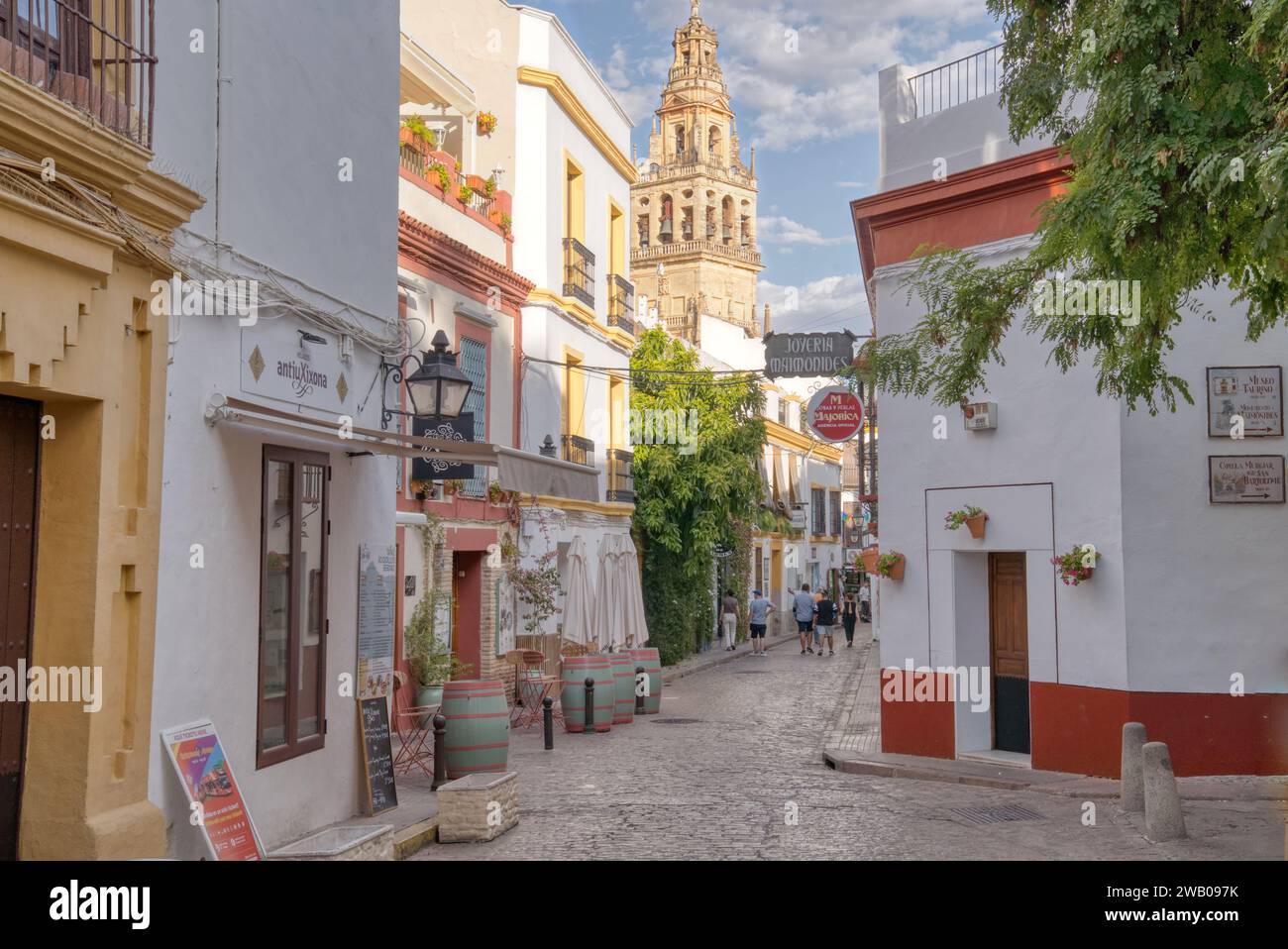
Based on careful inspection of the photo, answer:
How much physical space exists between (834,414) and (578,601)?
569 cm

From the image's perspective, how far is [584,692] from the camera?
16016 millimetres

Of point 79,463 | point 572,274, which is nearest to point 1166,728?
point 79,463

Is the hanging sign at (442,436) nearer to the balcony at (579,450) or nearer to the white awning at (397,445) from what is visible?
the white awning at (397,445)

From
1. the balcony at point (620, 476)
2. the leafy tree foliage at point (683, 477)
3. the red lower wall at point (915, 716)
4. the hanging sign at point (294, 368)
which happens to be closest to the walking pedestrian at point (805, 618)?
the leafy tree foliage at point (683, 477)

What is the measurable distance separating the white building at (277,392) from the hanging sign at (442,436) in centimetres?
96

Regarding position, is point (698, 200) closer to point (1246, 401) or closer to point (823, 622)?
point (823, 622)

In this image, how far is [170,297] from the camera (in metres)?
7.23

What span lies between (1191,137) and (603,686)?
1105 cm

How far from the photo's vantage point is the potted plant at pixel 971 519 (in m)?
12.9

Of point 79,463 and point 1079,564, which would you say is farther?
point 1079,564

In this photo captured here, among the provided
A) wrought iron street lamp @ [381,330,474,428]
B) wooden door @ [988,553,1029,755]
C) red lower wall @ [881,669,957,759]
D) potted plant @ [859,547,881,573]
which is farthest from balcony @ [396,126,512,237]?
wooden door @ [988,553,1029,755]
